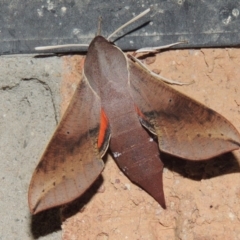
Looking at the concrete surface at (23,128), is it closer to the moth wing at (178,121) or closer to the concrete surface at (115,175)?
the concrete surface at (115,175)

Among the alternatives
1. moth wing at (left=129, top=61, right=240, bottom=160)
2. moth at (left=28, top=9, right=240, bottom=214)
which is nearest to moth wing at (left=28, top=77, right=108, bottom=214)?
moth at (left=28, top=9, right=240, bottom=214)

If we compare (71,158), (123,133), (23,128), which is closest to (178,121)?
(123,133)

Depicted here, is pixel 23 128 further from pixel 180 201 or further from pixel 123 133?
pixel 180 201

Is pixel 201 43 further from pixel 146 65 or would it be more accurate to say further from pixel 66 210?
pixel 66 210

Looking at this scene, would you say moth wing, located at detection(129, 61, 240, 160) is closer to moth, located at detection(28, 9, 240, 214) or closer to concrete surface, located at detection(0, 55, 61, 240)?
moth, located at detection(28, 9, 240, 214)

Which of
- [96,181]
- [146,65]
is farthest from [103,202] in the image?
[146,65]

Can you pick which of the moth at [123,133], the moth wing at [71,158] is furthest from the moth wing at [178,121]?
the moth wing at [71,158]

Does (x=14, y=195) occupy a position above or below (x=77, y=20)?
below
